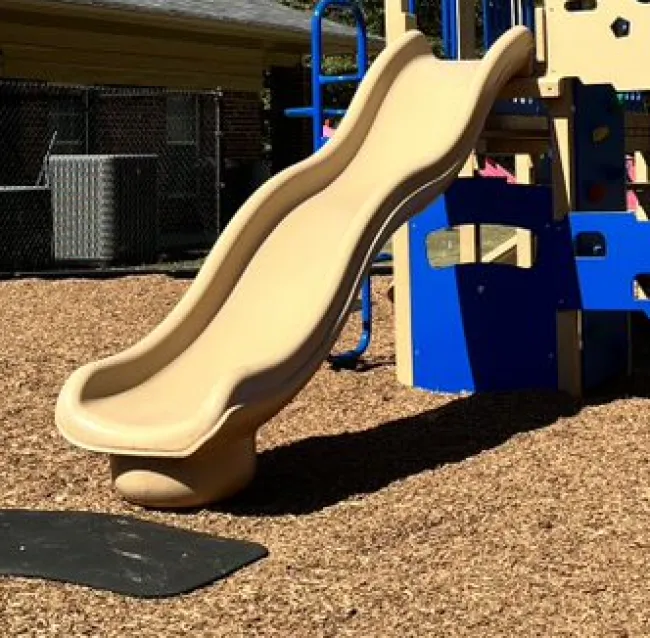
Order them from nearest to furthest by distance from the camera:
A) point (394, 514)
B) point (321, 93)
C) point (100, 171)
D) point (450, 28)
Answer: point (394, 514) → point (321, 93) → point (450, 28) → point (100, 171)

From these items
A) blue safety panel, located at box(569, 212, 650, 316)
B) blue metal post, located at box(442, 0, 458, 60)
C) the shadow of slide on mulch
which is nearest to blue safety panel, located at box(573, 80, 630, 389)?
blue safety panel, located at box(569, 212, 650, 316)

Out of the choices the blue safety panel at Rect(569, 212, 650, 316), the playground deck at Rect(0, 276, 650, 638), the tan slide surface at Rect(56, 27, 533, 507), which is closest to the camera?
the playground deck at Rect(0, 276, 650, 638)

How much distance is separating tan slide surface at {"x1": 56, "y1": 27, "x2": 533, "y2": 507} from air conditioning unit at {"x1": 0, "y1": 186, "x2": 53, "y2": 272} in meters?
6.76

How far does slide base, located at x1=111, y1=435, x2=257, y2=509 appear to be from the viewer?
534cm

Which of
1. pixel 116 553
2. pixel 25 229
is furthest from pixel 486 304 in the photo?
pixel 25 229

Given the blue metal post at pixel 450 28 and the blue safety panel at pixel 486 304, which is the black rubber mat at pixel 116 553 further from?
the blue metal post at pixel 450 28

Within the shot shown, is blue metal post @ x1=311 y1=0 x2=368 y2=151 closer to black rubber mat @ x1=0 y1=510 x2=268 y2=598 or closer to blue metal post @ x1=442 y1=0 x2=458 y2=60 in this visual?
blue metal post @ x1=442 y1=0 x2=458 y2=60

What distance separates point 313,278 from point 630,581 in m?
2.28

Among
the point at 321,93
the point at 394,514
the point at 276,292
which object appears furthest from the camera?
the point at 321,93

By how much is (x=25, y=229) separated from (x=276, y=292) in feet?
25.8

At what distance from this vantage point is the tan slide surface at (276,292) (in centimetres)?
534

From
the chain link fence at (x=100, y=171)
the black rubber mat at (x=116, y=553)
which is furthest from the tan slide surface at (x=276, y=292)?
the chain link fence at (x=100, y=171)

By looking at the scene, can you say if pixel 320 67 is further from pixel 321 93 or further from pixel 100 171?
pixel 100 171

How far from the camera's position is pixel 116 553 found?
4750 mm
